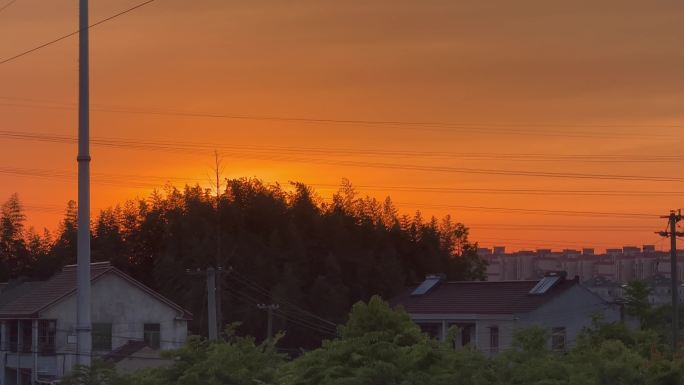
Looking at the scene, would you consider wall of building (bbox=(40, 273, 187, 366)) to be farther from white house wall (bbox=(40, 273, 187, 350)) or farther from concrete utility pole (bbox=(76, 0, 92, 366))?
concrete utility pole (bbox=(76, 0, 92, 366))

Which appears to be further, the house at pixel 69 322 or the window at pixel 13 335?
the window at pixel 13 335

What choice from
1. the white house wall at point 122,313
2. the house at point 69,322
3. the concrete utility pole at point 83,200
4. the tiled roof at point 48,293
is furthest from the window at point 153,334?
the concrete utility pole at point 83,200

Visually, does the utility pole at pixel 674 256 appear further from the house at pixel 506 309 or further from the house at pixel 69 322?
the house at pixel 69 322

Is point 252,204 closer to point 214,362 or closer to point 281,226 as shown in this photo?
point 281,226

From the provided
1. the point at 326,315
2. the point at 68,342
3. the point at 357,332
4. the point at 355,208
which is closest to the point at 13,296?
the point at 68,342

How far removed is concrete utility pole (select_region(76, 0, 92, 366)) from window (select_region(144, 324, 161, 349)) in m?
45.2

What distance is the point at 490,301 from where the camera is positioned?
77.3 m

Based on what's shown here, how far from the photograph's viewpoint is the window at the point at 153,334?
72750 mm

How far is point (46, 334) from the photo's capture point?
6856 cm

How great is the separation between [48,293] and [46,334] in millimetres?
3263

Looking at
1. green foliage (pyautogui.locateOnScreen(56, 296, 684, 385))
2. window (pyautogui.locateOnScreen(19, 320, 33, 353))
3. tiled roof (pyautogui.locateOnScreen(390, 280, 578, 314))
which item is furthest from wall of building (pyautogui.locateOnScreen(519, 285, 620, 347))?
green foliage (pyautogui.locateOnScreen(56, 296, 684, 385))

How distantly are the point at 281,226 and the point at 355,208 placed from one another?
13.0 metres

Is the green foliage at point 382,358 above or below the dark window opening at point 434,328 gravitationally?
above

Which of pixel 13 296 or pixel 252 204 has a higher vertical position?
pixel 252 204
